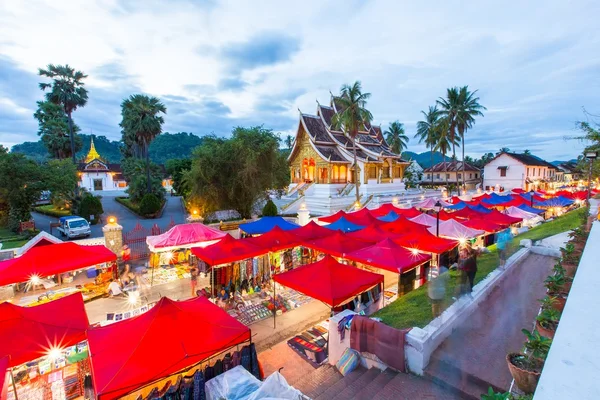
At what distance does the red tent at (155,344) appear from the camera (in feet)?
14.8

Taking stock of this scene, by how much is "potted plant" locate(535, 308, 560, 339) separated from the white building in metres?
51.1

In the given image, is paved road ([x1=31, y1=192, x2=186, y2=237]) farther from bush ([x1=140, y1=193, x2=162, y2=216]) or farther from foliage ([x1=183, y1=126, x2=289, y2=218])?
foliage ([x1=183, y1=126, x2=289, y2=218])

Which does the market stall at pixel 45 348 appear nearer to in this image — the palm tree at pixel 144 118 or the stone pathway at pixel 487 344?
the stone pathway at pixel 487 344

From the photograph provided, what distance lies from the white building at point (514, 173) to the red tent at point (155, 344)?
175 feet

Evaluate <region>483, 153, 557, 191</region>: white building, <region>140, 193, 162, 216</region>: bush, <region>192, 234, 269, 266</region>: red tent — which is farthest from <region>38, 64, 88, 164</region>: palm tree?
<region>483, 153, 557, 191</region>: white building

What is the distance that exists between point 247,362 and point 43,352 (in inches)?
145

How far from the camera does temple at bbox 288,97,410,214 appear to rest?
32.7 metres

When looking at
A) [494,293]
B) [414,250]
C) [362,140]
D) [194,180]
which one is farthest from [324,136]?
[494,293]

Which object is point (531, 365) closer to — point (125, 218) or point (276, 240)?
point (276, 240)

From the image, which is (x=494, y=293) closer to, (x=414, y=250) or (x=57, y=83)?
(x=414, y=250)

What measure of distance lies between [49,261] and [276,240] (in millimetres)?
7508

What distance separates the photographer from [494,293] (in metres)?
8.13

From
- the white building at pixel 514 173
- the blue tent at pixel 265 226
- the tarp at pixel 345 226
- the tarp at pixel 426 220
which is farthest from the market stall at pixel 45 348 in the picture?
the white building at pixel 514 173

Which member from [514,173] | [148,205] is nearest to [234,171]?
[148,205]
